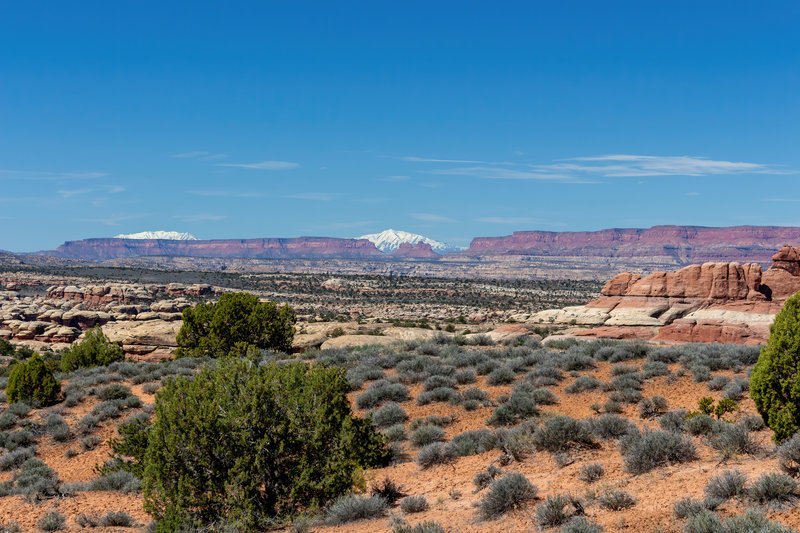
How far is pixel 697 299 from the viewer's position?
5331 centimetres

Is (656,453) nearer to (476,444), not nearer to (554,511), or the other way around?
(554,511)

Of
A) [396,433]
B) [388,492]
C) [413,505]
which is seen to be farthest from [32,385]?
[413,505]

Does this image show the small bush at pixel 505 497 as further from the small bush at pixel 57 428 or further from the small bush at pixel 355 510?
the small bush at pixel 57 428

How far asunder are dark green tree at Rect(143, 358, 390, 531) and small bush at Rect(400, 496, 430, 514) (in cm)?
114

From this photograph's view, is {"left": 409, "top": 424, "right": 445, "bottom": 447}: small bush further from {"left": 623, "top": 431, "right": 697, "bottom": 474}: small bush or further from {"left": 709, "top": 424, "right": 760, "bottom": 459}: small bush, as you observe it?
{"left": 709, "top": 424, "right": 760, "bottom": 459}: small bush

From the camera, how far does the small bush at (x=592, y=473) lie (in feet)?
28.5

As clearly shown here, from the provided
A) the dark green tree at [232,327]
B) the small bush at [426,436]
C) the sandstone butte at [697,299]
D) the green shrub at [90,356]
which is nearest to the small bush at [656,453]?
the small bush at [426,436]

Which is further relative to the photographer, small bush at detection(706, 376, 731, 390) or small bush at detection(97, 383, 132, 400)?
small bush at detection(97, 383, 132, 400)

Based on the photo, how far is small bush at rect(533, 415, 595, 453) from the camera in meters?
10.6

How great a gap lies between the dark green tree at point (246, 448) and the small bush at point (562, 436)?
12.1 ft

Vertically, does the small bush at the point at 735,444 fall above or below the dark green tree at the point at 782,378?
below

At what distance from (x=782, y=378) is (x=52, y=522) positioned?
1259 cm

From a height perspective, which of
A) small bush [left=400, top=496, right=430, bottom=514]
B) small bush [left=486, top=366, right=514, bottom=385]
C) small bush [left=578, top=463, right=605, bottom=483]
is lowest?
small bush [left=400, top=496, right=430, bottom=514]

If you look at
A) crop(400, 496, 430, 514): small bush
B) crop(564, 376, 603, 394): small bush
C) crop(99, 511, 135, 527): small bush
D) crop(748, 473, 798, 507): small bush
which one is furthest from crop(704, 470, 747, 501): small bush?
crop(99, 511, 135, 527): small bush
